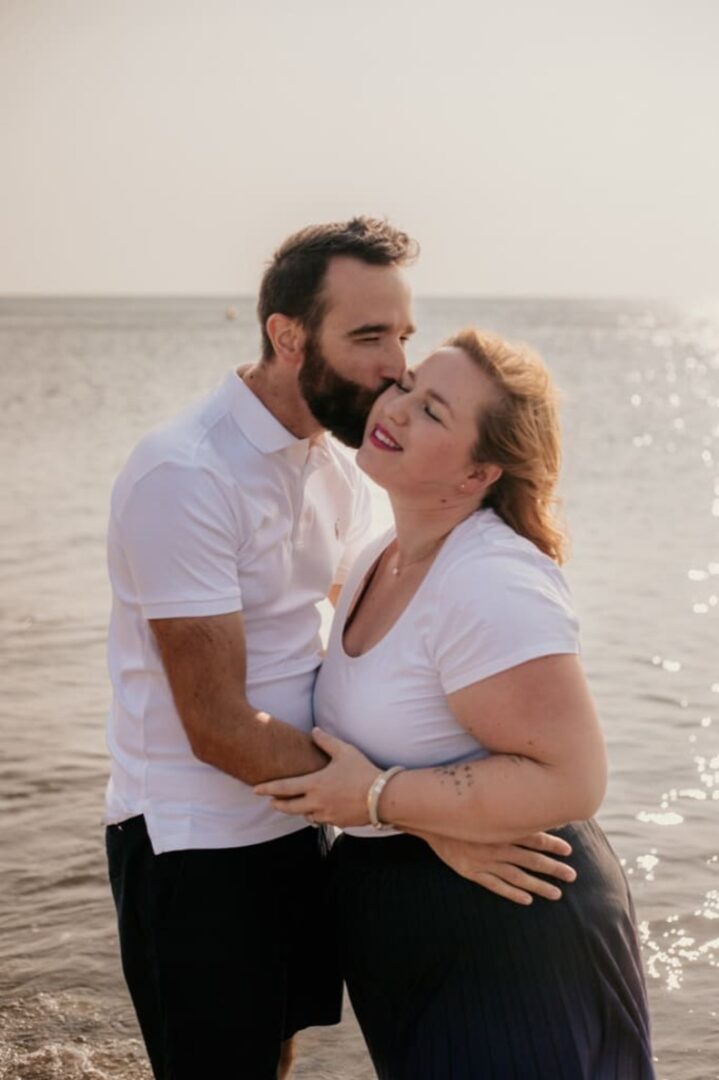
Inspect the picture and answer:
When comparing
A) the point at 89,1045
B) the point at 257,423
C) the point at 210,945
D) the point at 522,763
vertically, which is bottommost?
the point at 89,1045

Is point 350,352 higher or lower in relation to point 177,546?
higher

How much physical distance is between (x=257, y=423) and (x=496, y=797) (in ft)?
3.57

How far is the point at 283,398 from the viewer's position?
3.57 metres

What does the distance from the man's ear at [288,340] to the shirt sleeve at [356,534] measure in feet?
1.52

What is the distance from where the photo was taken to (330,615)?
4082mm

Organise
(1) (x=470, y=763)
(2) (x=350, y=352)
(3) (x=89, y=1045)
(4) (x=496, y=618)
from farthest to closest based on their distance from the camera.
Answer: (3) (x=89, y=1045) → (2) (x=350, y=352) → (1) (x=470, y=763) → (4) (x=496, y=618)

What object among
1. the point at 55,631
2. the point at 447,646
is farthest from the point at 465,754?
the point at 55,631

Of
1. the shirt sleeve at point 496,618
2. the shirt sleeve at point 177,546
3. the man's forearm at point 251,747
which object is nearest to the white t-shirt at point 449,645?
the shirt sleeve at point 496,618

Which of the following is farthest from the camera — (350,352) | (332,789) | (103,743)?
(103,743)

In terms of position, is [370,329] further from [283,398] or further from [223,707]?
[223,707]

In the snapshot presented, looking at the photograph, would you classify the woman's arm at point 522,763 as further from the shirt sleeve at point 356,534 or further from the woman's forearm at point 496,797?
the shirt sleeve at point 356,534

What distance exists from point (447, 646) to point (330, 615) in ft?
3.59

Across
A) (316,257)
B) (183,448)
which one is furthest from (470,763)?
(316,257)

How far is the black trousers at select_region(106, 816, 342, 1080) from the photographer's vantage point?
3.37 meters
